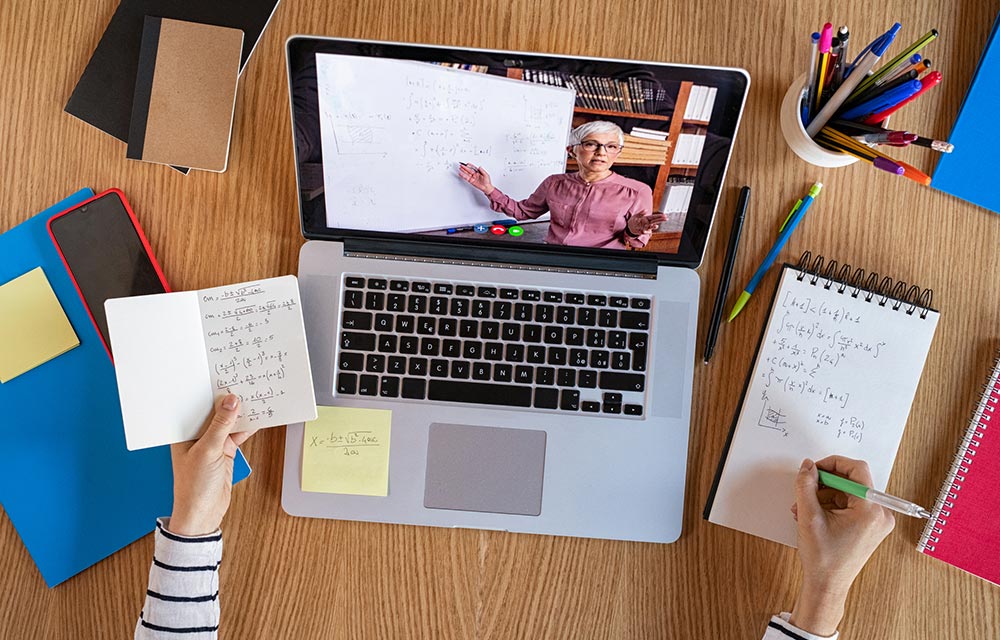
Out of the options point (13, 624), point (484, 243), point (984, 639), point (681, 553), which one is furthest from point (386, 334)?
point (984, 639)

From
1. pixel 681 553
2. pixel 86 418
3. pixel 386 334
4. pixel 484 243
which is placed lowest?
pixel 681 553

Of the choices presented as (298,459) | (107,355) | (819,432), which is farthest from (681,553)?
(107,355)

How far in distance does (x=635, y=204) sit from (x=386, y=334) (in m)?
0.34

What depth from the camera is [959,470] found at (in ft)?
2.90

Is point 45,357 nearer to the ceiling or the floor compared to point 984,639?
nearer to the ceiling

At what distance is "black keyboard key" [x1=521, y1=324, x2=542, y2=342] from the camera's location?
0.88 meters

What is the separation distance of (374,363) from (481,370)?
13 centimetres

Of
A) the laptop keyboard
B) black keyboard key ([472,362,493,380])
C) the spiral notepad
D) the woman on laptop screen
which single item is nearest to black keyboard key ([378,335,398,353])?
the laptop keyboard

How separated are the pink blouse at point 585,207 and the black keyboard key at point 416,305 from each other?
15 cm

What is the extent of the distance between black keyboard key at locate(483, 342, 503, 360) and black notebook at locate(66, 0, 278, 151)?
475mm

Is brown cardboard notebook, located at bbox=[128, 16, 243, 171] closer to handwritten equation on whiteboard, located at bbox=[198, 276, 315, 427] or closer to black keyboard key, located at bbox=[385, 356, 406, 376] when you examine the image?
handwritten equation on whiteboard, located at bbox=[198, 276, 315, 427]

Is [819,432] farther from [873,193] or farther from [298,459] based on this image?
[298,459]

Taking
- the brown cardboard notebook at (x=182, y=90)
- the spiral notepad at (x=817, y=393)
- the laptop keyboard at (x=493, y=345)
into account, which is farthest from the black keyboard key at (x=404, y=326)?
the spiral notepad at (x=817, y=393)

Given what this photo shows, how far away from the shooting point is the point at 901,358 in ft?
2.87
